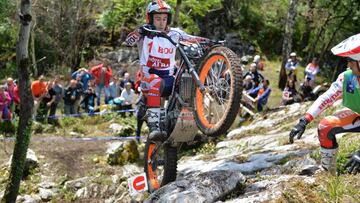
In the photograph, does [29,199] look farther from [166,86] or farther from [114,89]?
[114,89]

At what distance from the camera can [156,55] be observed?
22.9 feet

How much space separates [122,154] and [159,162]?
4658 millimetres

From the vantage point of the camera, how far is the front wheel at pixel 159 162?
23.4 ft

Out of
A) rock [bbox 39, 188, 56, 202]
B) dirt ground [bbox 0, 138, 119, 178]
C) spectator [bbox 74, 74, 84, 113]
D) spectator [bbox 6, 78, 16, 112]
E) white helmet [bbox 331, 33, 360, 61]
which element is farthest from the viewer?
spectator [bbox 74, 74, 84, 113]

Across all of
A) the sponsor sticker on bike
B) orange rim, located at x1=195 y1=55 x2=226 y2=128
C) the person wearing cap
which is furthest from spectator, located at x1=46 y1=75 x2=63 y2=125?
the person wearing cap

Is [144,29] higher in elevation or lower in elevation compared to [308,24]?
lower

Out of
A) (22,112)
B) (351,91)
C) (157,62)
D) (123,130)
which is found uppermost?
(157,62)

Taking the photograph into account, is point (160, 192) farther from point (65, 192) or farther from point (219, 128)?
point (65, 192)

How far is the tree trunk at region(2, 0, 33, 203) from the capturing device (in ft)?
31.5

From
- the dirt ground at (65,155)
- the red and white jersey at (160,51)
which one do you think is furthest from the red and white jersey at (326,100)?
the dirt ground at (65,155)

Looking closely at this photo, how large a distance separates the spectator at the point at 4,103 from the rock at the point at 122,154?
11.9ft

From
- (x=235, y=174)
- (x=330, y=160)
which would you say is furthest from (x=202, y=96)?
(x=330, y=160)

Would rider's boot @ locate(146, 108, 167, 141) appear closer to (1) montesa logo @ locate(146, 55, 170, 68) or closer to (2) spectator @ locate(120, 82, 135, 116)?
(1) montesa logo @ locate(146, 55, 170, 68)

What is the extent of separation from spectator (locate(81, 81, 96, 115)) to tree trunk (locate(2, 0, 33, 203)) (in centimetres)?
636
